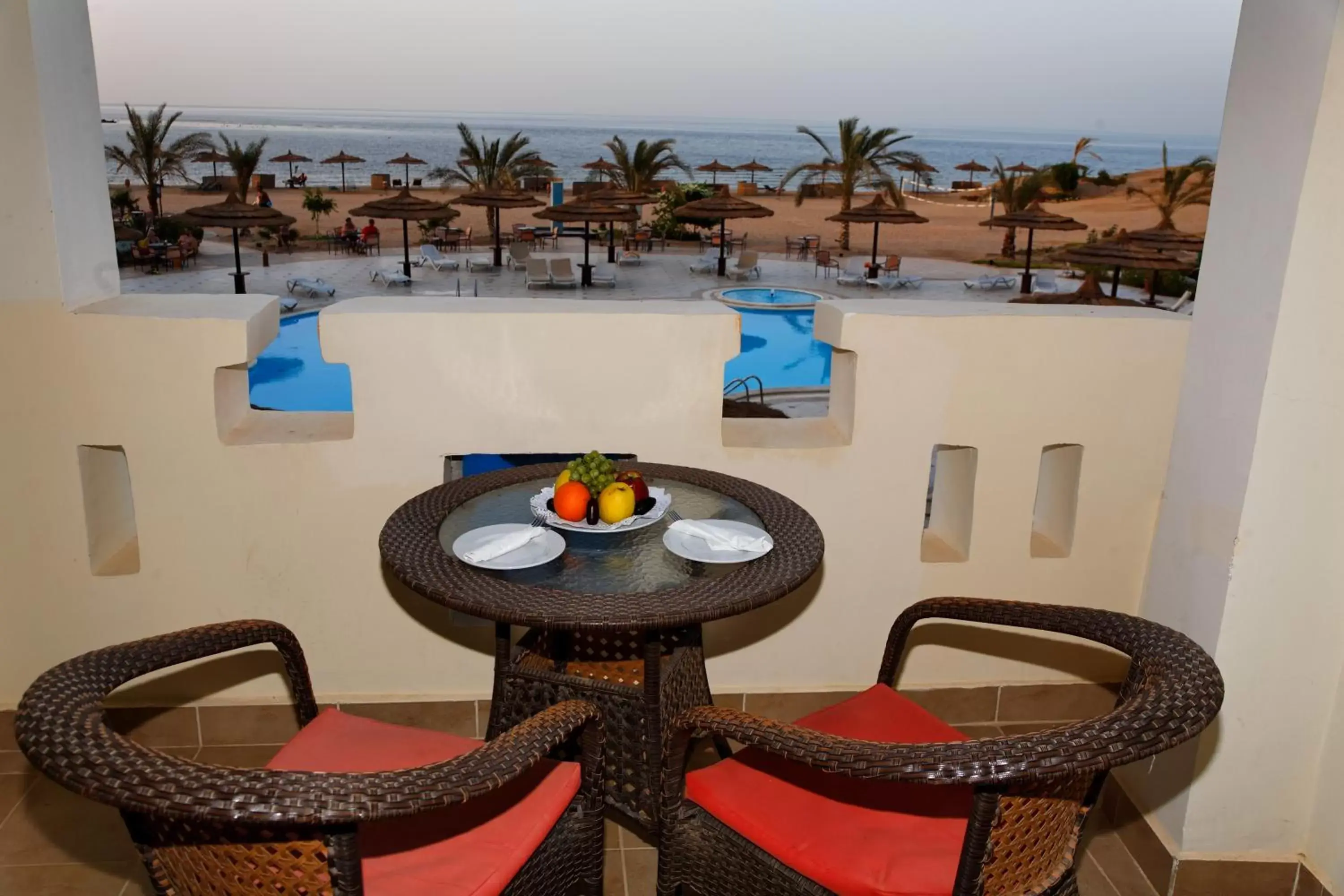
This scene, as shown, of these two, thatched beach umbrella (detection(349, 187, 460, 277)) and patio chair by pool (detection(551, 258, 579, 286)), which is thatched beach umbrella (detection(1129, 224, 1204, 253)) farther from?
thatched beach umbrella (detection(349, 187, 460, 277))

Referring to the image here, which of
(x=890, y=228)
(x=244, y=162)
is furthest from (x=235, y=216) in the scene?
(x=890, y=228)

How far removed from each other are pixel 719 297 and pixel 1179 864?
13.4 meters

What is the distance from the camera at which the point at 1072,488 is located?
2738 mm

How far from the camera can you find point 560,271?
52.3 ft

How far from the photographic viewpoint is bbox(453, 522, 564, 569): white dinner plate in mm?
1755

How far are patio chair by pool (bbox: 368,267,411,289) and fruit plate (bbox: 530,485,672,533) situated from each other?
1492 cm

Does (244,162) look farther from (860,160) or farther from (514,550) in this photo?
(514,550)

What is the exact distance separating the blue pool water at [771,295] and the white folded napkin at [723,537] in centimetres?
1328

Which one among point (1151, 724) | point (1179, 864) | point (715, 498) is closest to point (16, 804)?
point (715, 498)

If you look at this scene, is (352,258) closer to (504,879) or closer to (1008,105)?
(504,879)

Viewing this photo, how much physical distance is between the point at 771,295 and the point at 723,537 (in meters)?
14.1

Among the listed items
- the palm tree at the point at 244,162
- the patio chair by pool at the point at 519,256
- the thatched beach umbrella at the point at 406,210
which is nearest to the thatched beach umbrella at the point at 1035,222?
the patio chair by pool at the point at 519,256

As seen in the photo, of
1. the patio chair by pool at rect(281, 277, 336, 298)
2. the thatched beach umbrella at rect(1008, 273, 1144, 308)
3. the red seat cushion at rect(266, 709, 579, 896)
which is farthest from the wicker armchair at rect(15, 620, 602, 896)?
the patio chair by pool at rect(281, 277, 336, 298)

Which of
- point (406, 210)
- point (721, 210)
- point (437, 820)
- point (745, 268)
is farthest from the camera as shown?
point (745, 268)
